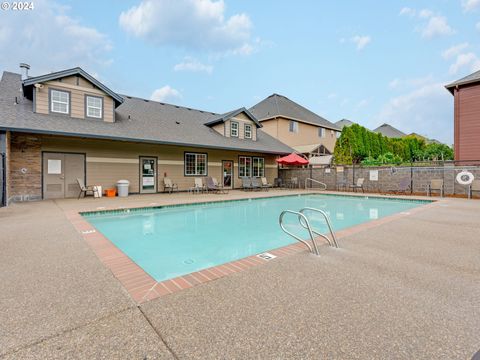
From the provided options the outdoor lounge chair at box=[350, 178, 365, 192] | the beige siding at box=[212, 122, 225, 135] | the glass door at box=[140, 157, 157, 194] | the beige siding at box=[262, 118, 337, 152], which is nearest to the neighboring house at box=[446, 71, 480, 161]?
the outdoor lounge chair at box=[350, 178, 365, 192]

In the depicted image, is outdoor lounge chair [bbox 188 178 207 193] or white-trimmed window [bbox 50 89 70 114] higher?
white-trimmed window [bbox 50 89 70 114]

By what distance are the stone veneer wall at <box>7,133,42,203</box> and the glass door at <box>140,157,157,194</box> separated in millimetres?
4379

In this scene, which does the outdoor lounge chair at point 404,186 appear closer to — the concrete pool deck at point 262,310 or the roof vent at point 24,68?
the concrete pool deck at point 262,310

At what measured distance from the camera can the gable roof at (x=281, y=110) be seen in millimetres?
25188

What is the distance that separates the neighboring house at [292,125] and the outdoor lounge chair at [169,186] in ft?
43.0

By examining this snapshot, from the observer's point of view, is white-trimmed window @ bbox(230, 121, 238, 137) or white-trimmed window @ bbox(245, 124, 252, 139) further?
white-trimmed window @ bbox(245, 124, 252, 139)

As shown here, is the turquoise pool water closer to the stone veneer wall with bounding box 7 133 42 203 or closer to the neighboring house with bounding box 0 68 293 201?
the neighboring house with bounding box 0 68 293 201

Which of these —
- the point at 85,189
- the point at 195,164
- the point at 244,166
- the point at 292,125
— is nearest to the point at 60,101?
the point at 85,189

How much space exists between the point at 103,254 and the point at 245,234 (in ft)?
11.9

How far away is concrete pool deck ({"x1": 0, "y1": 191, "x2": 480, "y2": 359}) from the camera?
1.83 m

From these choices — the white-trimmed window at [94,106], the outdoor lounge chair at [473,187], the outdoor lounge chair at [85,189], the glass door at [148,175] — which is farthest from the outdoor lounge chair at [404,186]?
the white-trimmed window at [94,106]

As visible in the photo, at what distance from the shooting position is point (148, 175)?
14125 mm

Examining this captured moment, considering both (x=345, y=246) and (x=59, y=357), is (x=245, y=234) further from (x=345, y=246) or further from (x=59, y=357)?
(x=59, y=357)

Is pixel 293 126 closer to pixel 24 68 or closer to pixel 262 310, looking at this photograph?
pixel 24 68
